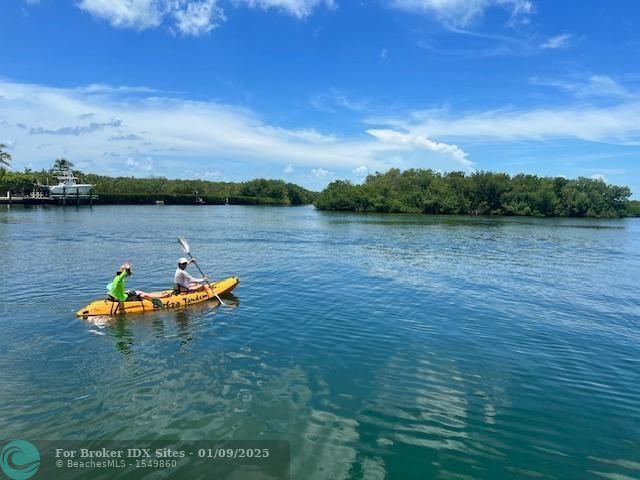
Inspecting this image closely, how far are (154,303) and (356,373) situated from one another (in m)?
9.62

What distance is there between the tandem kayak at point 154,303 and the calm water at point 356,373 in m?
0.51

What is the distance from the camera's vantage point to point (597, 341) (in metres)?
16.0

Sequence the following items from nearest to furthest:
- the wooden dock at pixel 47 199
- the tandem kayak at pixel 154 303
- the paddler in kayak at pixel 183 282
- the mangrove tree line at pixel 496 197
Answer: the tandem kayak at pixel 154 303 < the paddler in kayak at pixel 183 282 < the wooden dock at pixel 47 199 < the mangrove tree line at pixel 496 197

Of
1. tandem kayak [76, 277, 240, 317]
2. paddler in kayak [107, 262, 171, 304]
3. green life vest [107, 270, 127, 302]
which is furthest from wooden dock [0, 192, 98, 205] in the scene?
green life vest [107, 270, 127, 302]

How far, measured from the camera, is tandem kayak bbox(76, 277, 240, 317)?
679 inches

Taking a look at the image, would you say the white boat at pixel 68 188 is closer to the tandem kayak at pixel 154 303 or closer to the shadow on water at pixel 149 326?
the tandem kayak at pixel 154 303

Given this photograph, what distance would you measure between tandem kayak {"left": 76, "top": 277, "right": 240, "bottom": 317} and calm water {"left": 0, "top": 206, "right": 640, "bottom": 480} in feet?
1.68

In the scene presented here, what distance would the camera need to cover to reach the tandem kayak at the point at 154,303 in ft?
56.6

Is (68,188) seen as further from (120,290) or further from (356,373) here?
(356,373)

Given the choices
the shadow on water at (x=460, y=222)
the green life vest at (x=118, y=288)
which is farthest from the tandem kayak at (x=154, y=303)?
the shadow on water at (x=460, y=222)

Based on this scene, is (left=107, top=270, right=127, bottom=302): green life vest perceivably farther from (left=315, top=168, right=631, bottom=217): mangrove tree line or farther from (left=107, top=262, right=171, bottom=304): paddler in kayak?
(left=315, top=168, right=631, bottom=217): mangrove tree line

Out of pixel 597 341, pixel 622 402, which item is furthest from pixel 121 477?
pixel 597 341

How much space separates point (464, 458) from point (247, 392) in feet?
16.8

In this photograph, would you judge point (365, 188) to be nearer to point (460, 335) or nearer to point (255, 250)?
point (255, 250)
